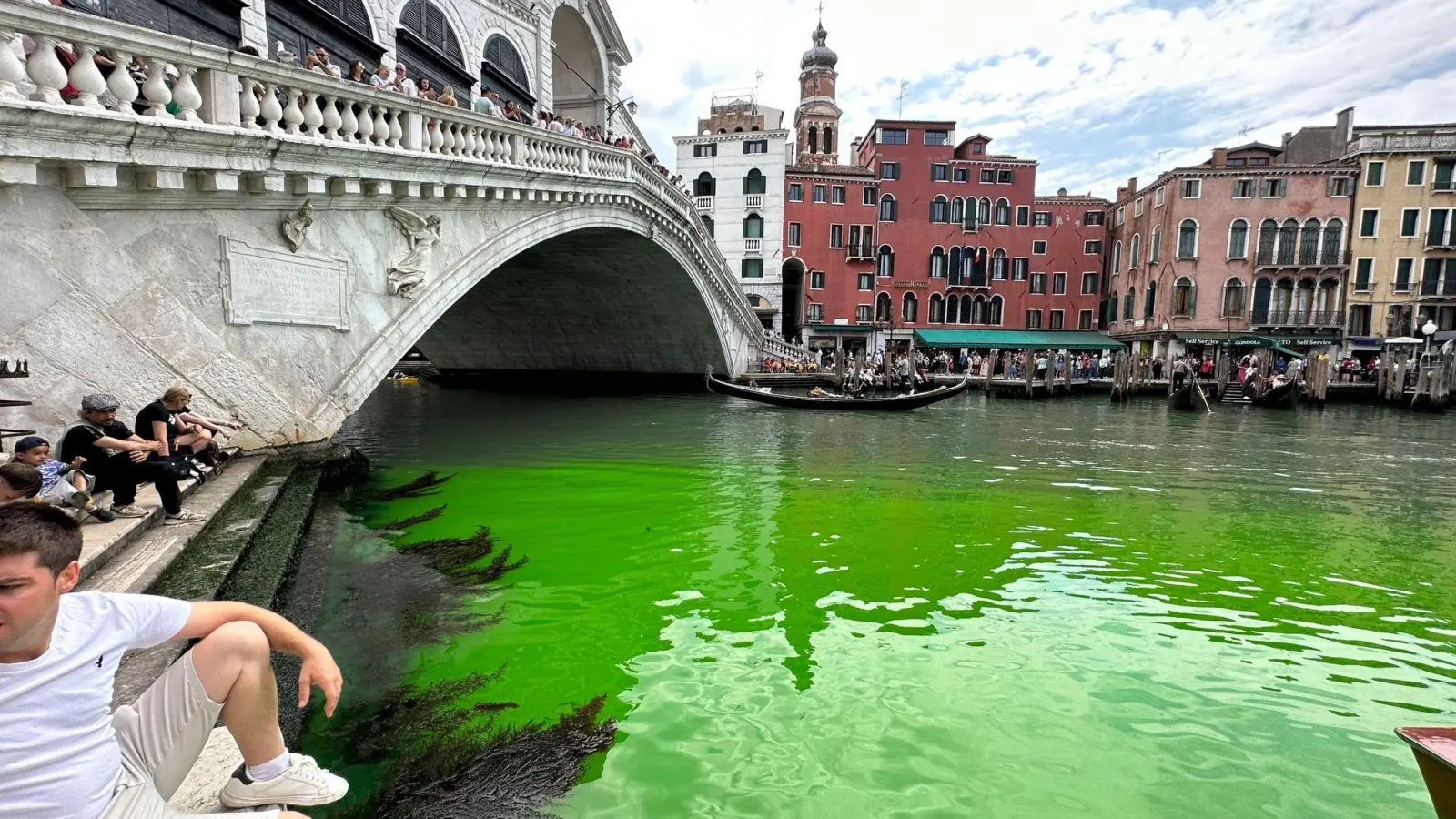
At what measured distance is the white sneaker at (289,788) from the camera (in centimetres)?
184

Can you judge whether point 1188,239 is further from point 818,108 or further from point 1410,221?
point 818,108

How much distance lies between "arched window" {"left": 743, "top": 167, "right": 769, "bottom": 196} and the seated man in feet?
82.8

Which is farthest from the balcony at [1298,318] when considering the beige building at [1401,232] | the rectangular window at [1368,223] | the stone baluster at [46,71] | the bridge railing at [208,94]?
the stone baluster at [46,71]

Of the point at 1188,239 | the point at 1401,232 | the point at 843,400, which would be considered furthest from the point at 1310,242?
the point at 843,400

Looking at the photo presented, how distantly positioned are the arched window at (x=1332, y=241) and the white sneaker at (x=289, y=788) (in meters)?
31.1

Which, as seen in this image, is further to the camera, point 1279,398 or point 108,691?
point 1279,398

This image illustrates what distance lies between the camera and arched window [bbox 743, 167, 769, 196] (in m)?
27.3

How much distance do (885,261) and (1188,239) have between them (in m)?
10.1

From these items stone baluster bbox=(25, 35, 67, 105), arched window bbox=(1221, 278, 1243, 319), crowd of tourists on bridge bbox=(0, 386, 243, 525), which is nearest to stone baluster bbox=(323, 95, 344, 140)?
stone baluster bbox=(25, 35, 67, 105)

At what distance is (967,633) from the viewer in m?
3.87

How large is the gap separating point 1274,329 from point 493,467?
27.1 meters

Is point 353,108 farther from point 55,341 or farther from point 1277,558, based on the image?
point 1277,558

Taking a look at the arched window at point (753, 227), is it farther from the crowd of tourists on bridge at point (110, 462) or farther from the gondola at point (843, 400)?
the crowd of tourists on bridge at point (110, 462)

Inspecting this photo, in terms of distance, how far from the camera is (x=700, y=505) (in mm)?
6656
